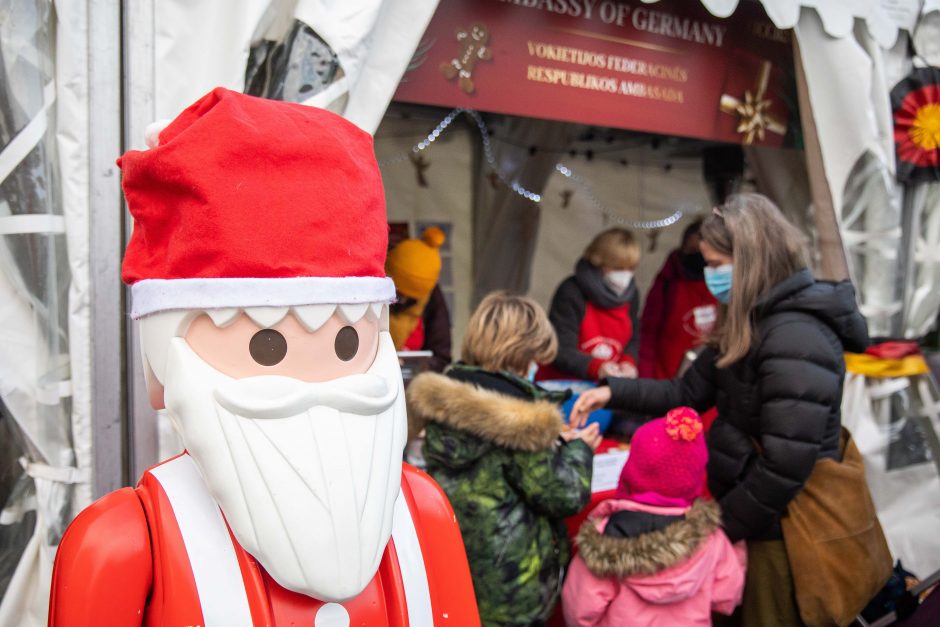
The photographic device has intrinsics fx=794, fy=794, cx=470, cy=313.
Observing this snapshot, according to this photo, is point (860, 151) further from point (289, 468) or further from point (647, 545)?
point (289, 468)

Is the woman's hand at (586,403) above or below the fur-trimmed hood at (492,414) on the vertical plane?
below

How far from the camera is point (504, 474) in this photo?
2037 millimetres

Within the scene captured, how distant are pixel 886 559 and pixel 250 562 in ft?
6.00

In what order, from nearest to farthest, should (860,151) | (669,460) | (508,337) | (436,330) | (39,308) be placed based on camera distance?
(39,308), (669,460), (508,337), (860,151), (436,330)

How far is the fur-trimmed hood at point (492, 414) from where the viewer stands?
195 cm

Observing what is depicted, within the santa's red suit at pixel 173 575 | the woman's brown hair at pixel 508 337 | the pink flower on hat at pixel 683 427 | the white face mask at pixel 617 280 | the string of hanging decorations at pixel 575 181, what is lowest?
the santa's red suit at pixel 173 575

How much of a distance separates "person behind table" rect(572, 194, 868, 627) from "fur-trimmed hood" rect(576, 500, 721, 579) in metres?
0.17

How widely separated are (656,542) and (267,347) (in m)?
1.13

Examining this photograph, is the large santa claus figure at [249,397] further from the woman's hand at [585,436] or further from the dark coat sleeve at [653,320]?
the dark coat sleeve at [653,320]

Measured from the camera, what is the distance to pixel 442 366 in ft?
12.5

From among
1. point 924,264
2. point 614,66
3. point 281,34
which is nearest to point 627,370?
point 924,264

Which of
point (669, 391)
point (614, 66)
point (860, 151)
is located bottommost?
point (669, 391)

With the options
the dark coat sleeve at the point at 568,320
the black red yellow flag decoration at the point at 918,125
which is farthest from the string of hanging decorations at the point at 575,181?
the black red yellow flag decoration at the point at 918,125

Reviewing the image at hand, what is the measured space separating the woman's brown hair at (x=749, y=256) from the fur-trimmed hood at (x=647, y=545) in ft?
1.43
